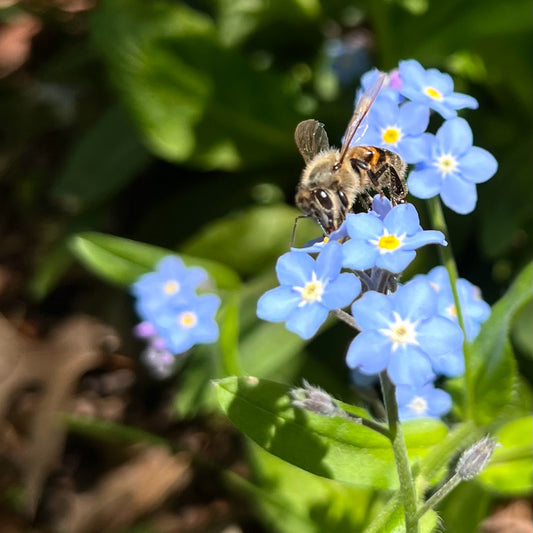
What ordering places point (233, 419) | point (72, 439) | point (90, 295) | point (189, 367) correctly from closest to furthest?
point (233, 419)
point (189, 367)
point (72, 439)
point (90, 295)

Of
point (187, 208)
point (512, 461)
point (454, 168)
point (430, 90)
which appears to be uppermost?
point (430, 90)

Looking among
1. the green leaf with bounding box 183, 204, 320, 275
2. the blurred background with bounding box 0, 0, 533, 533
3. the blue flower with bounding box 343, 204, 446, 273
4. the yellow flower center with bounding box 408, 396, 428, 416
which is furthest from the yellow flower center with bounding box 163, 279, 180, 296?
the blue flower with bounding box 343, 204, 446, 273

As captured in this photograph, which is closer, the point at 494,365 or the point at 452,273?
the point at 452,273

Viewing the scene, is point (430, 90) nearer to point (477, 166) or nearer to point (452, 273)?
point (477, 166)

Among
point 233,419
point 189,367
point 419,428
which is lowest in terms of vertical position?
point 189,367

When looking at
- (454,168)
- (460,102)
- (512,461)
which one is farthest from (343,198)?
(512,461)

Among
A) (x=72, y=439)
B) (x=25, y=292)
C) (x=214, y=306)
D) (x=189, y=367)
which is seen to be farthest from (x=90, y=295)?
(x=214, y=306)

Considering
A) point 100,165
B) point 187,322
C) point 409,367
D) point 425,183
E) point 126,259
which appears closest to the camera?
point 409,367

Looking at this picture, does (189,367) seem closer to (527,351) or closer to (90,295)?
(90,295)
